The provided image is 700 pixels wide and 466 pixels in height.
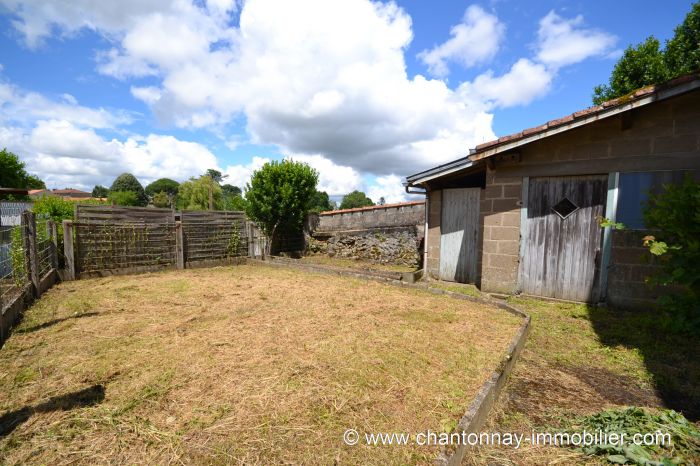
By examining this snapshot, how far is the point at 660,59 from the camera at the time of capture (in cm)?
1482

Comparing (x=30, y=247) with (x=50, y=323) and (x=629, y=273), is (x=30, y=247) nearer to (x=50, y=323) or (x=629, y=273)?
(x=50, y=323)

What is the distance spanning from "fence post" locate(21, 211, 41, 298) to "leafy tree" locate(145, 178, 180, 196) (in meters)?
88.8

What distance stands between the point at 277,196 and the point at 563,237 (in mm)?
10375

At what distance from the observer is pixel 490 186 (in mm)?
7457

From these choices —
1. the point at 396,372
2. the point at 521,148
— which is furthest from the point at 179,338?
the point at 521,148

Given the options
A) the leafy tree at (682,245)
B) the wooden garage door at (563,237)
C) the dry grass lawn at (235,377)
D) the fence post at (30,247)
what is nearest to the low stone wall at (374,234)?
the wooden garage door at (563,237)

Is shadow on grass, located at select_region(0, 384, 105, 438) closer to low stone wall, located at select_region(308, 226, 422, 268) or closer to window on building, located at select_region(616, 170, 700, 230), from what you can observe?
window on building, located at select_region(616, 170, 700, 230)

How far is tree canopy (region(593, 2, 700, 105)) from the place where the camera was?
14.4 m

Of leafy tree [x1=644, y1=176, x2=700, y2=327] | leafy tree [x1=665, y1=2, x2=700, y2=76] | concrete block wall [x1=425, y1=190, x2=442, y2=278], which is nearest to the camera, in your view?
leafy tree [x1=644, y1=176, x2=700, y2=327]

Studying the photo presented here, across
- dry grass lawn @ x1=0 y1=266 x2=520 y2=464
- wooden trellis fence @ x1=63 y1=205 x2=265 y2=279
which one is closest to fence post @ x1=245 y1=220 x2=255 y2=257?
wooden trellis fence @ x1=63 y1=205 x2=265 y2=279

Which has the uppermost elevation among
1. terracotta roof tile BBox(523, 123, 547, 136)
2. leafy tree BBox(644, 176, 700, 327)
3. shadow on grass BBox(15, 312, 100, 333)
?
terracotta roof tile BBox(523, 123, 547, 136)

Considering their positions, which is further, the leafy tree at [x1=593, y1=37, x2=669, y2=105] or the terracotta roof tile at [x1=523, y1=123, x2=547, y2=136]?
the leafy tree at [x1=593, y1=37, x2=669, y2=105]

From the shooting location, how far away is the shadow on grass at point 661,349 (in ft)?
10.4

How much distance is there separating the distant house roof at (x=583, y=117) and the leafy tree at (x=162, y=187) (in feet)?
303
